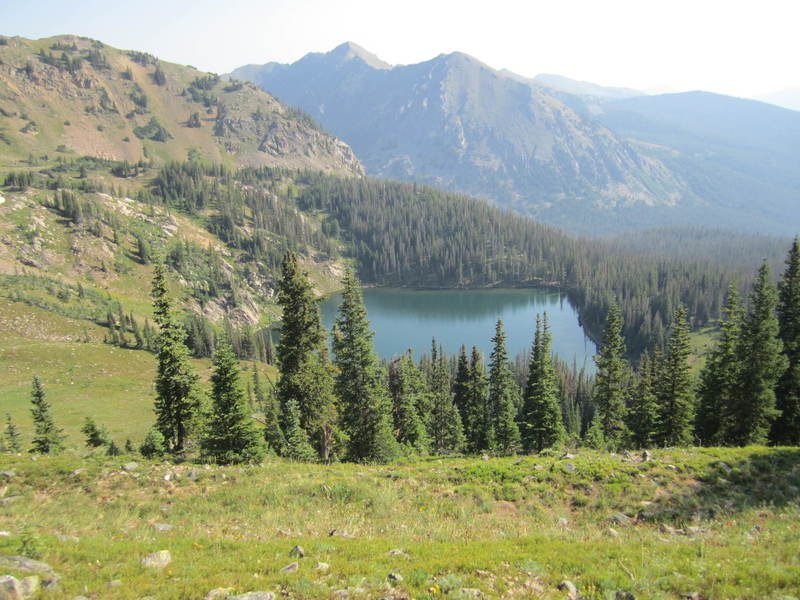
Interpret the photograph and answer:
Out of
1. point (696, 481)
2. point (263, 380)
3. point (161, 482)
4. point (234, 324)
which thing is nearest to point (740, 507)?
point (696, 481)

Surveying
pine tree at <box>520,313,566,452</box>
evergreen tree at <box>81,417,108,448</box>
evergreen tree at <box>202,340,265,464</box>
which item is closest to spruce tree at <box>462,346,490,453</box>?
pine tree at <box>520,313,566,452</box>

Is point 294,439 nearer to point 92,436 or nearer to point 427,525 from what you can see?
point 427,525

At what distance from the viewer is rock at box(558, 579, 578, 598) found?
32.9 feet

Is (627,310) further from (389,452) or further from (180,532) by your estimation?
(180,532)

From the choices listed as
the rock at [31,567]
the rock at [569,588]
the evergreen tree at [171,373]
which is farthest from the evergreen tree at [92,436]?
the rock at [569,588]

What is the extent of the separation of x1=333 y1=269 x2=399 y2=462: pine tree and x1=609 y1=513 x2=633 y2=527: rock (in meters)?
20.6

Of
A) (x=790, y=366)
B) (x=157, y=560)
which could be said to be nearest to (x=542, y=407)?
(x=790, y=366)

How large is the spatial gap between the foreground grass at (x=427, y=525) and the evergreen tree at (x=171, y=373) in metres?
10.3

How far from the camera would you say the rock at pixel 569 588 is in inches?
395

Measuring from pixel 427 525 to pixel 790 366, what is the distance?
41.1m

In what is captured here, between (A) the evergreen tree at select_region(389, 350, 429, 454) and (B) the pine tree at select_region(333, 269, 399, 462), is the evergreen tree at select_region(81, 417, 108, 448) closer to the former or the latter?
(B) the pine tree at select_region(333, 269, 399, 462)

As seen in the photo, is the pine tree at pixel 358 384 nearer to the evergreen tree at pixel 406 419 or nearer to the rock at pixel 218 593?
the evergreen tree at pixel 406 419

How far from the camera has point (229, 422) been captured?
94.8ft

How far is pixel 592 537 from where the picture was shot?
14266mm
